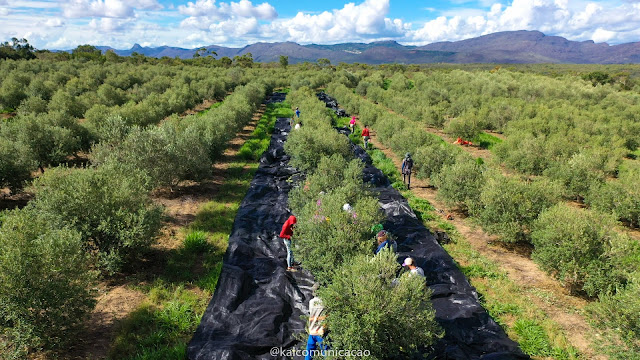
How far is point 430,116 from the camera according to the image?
33.4m

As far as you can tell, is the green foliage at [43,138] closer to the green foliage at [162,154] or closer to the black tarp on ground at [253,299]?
the green foliage at [162,154]

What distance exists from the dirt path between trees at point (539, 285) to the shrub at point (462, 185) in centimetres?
85

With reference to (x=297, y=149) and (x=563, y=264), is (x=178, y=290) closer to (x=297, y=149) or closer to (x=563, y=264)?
(x=297, y=149)

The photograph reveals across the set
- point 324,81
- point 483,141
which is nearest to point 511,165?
point 483,141

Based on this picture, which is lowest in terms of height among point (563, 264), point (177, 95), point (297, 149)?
point (563, 264)

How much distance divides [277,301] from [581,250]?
8.68 metres

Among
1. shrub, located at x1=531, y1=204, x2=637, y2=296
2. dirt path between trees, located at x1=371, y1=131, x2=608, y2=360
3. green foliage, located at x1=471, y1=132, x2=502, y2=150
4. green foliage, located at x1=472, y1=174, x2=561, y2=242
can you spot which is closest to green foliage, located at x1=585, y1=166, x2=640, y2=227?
green foliage, located at x1=472, y1=174, x2=561, y2=242

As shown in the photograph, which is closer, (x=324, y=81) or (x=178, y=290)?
(x=178, y=290)

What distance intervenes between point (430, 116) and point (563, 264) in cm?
2605

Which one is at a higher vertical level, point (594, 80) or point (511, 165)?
point (594, 80)

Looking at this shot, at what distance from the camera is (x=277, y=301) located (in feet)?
28.7

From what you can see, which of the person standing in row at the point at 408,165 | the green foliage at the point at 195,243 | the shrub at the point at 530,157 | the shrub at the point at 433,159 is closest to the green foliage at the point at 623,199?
the shrub at the point at 530,157

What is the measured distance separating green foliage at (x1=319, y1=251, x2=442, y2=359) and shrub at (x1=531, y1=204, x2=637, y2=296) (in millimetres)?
5588

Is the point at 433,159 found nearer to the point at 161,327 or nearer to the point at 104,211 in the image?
the point at 161,327
